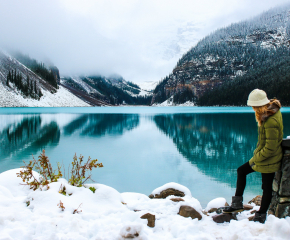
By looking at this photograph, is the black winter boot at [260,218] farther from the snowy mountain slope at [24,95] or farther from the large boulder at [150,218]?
the snowy mountain slope at [24,95]

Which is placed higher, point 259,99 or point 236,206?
point 259,99

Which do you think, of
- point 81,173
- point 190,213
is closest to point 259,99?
point 190,213

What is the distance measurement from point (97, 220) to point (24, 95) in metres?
155

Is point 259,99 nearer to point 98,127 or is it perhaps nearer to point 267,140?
point 267,140

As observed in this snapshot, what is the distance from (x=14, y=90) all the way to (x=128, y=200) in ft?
509

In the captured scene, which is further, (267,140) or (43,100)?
(43,100)

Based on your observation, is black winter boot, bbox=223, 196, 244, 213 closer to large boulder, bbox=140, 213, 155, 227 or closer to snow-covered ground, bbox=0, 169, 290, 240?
snow-covered ground, bbox=0, 169, 290, 240

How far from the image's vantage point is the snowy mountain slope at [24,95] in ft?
429

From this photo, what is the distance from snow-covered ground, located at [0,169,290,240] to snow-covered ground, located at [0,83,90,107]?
141 m

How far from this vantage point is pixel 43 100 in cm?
15138

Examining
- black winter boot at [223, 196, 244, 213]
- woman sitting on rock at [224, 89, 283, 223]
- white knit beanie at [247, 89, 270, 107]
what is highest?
white knit beanie at [247, 89, 270, 107]

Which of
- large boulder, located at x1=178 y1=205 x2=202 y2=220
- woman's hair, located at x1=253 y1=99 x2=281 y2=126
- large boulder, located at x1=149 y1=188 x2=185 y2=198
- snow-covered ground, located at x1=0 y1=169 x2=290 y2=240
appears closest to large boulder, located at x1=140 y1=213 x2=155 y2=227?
snow-covered ground, located at x1=0 y1=169 x2=290 y2=240

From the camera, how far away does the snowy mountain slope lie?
13088 centimetres

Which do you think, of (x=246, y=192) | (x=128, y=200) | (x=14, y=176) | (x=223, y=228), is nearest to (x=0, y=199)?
(x=14, y=176)
